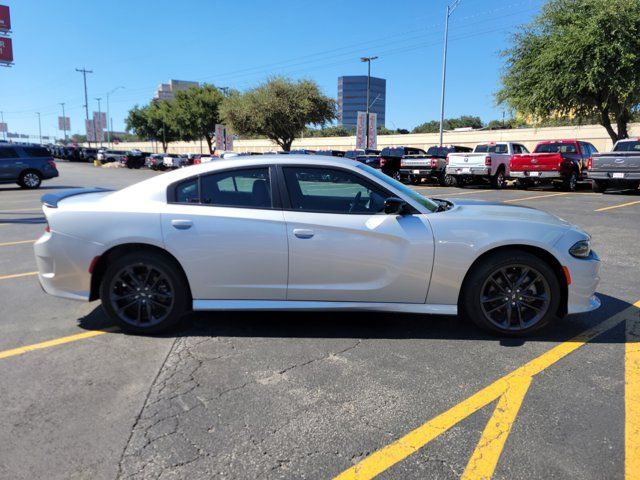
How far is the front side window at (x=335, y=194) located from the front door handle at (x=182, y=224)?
878 millimetres

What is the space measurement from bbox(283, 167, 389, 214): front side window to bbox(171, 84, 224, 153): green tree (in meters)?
49.0

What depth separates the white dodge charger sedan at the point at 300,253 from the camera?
3916 millimetres

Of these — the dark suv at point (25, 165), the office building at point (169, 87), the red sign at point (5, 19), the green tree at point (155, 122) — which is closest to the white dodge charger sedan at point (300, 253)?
the dark suv at point (25, 165)

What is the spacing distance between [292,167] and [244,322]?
4.99 ft

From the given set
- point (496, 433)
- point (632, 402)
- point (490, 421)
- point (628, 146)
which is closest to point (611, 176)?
point (628, 146)

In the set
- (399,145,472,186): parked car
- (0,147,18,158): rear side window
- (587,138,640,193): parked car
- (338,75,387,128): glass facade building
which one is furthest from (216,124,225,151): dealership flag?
(338,75,387,128): glass facade building

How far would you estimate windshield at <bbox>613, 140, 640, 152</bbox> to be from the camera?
16.8m

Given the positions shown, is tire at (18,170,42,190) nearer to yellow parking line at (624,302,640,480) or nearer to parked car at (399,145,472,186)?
parked car at (399,145,472,186)

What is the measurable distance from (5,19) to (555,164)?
41.3m

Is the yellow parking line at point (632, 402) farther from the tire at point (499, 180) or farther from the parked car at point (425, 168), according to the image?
the parked car at point (425, 168)

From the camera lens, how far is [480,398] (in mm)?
3111

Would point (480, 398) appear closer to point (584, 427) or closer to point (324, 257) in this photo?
point (584, 427)

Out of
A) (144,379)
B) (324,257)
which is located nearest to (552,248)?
(324,257)

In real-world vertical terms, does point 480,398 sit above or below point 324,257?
below
